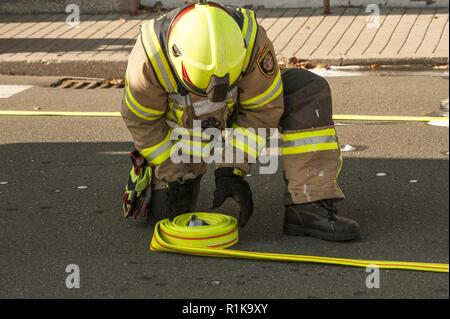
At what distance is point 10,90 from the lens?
28.0 feet

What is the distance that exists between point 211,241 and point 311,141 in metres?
0.66

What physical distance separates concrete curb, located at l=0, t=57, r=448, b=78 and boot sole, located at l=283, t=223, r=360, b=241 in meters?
3.84

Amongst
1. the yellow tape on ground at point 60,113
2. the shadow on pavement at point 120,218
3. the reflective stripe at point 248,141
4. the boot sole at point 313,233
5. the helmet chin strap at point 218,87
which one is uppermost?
the helmet chin strap at point 218,87

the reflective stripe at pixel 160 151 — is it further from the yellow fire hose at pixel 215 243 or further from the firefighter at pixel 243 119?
the yellow fire hose at pixel 215 243

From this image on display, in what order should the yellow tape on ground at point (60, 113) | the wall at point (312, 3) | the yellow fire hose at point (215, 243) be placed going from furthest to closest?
the wall at point (312, 3) → the yellow tape on ground at point (60, 113) → the yellow fire hose at point (215, 243)

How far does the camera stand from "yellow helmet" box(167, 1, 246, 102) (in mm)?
4641

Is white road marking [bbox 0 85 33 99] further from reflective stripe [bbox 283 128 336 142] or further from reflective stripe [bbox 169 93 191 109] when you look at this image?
reflective stripe [bbox 283 128 336 142]

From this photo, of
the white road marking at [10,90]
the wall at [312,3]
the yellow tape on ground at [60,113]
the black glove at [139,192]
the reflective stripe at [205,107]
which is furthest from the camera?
the wall at [312,3]

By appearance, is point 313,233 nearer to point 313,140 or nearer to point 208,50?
point 313,140

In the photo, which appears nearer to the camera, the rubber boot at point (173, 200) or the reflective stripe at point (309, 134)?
the reflective stripe at point (309, 134)

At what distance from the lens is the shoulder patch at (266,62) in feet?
16.3

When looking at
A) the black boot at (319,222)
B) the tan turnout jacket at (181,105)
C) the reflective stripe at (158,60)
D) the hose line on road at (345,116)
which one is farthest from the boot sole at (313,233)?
the hose line on road at (345,116)
